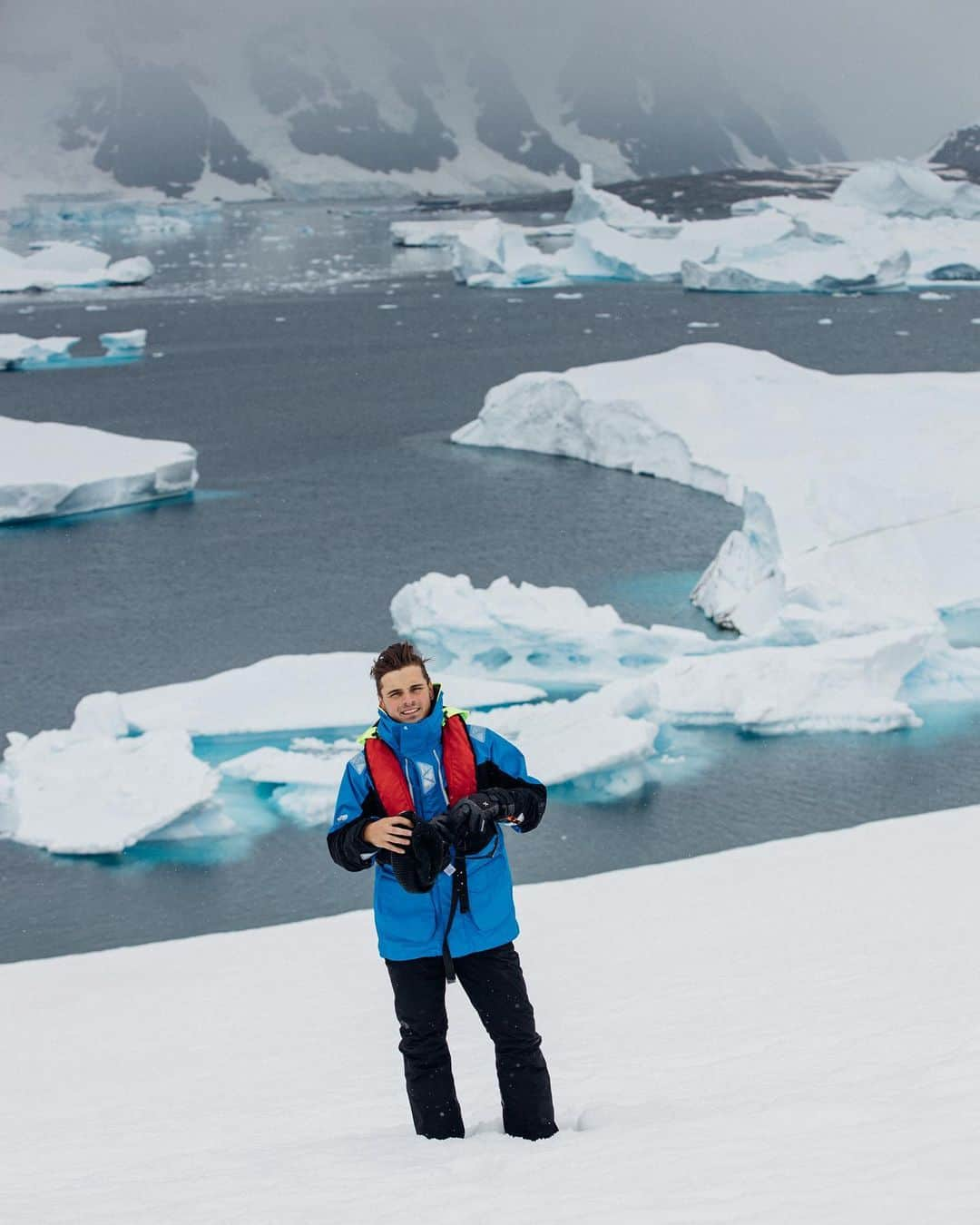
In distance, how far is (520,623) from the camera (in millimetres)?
12031

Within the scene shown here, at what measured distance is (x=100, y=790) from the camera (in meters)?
9.57

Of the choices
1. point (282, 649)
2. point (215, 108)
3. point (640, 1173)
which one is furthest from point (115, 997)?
point (215, 108)

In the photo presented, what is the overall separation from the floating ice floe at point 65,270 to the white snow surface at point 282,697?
35357mm

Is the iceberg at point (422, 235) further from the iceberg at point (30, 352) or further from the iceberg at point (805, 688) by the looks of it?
the iceberg at point (805, 688)

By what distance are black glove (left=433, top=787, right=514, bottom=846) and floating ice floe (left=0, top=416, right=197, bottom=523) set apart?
16428 mm

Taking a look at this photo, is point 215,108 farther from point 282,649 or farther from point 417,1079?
point 417,1079

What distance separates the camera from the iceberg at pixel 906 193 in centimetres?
4906

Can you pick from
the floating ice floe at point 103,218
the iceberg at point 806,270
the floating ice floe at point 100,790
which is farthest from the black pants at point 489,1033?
the floating ice floe at point 103,218

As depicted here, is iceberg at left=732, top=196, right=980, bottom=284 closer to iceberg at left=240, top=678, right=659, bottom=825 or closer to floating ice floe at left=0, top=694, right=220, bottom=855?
iceberg at left=240, top=678, right=659, bottom=825

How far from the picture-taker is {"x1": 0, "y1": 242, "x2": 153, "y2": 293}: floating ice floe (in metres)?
45.1

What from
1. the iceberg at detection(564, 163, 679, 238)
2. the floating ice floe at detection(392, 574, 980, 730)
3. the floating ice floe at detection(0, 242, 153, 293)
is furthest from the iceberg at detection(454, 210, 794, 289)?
the floating ice floe at detection(392, 574, 980, 730)

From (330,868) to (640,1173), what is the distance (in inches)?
247

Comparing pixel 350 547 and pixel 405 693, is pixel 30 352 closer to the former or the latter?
pixel 350 547

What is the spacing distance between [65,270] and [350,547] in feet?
115
